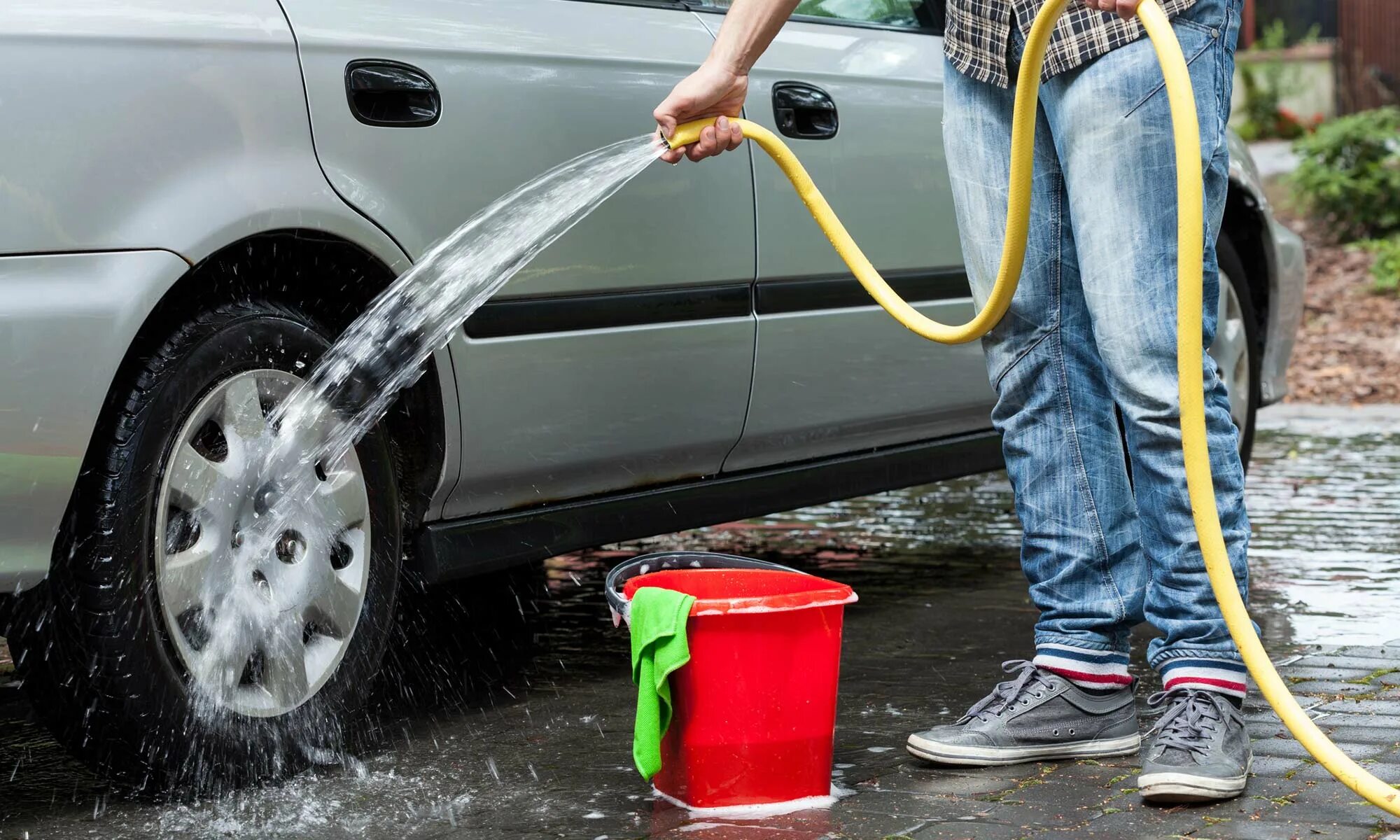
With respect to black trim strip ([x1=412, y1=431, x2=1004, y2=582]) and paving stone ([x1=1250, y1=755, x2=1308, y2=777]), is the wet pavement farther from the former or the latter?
black trim strip ([x1=412, y1=431, x2=1004, y2=582])

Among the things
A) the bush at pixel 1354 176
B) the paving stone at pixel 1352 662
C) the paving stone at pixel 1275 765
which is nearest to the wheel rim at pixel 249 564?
the paving stone at pixel 1275 765

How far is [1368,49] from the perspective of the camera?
1825 cm

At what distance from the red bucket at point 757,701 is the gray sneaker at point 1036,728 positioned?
0.30 meters

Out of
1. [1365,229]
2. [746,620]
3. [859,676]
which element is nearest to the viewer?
[746,620]

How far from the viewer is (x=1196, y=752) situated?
2.79 metres

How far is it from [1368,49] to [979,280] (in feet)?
55.1

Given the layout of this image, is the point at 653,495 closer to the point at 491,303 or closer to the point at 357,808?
the point at 491,303

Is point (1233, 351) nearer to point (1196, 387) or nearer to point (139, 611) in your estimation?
point (1196, 387)

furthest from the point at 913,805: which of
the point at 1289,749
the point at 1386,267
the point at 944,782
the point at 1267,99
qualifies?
the point at 1267,99

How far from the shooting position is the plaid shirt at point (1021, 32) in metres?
2.89

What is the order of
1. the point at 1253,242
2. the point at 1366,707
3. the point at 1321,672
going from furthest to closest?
1. the point at 1253,242
2. the point at 1321,672
3. the point at 1366,707

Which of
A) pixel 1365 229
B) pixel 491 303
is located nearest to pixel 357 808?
pixel 491 303

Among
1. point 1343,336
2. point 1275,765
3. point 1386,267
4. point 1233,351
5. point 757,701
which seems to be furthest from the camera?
point 1386,267

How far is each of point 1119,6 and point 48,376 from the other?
1710 mm
